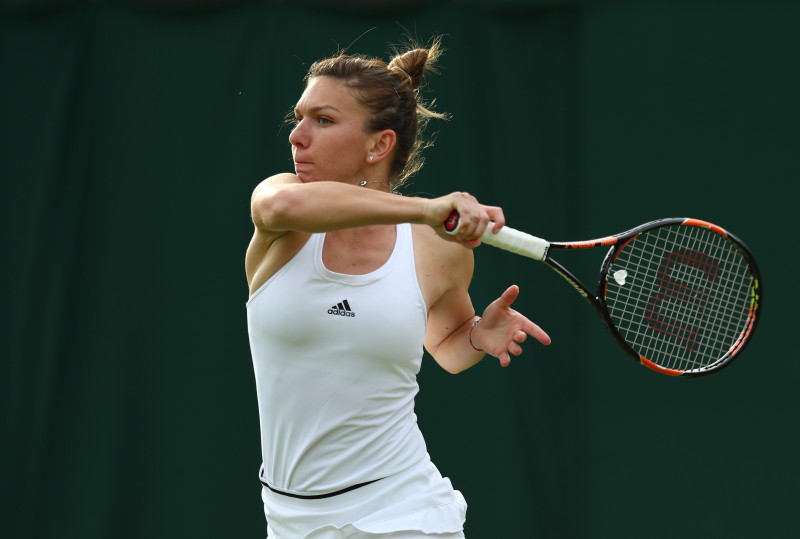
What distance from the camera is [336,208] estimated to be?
2.01m

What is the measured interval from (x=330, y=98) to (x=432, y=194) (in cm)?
145

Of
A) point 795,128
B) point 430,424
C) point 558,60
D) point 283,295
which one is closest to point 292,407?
point 283,295

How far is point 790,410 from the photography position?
3.79 m

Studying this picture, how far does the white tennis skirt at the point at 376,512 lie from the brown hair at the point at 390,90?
0.87m

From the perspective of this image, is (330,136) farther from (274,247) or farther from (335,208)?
(335,208)

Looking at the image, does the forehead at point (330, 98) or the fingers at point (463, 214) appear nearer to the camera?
the fingers at point (463, 214)

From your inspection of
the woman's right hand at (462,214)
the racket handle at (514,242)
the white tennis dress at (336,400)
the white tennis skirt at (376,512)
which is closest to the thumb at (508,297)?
the racket handle at (514,242)

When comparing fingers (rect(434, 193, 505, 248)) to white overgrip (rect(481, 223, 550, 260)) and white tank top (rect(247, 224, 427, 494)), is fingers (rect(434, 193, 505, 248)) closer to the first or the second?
white overgrip (rect(481, 223, 550, 260))

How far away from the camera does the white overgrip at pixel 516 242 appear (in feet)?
7.10

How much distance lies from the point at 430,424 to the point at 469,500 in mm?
343

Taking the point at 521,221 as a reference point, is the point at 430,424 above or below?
below

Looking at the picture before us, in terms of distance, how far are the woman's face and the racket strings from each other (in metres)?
0.82

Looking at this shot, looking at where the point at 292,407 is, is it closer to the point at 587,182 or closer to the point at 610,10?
the point at 587,182

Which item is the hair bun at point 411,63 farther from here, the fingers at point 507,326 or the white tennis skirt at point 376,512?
the white tennis skirt at point 376,512
